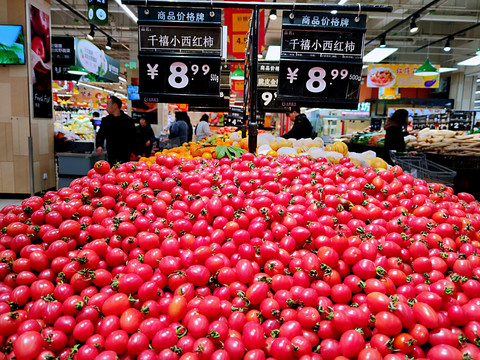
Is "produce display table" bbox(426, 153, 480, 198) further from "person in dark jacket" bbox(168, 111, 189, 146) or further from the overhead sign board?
the overhead sign board

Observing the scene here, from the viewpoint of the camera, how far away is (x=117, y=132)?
18.2 ft

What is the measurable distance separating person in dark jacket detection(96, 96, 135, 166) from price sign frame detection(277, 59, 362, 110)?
3360mm

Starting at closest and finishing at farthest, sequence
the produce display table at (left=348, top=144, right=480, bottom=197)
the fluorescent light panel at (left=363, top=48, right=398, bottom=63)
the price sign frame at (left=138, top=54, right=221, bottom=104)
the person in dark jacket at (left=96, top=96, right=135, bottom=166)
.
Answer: the price sign frame at (left=138, top=54, right=221, bottom=104), the person in dark jacket at (left=96, top=96, right=135, bottom=166), the produce display table at (left=348, top=144, right=480, bottom=197), the fluorescent light panel at (left=363, top=48, right=398, bottom=63)

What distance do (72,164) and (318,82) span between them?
5.48m

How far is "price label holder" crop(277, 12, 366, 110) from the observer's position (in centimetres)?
307

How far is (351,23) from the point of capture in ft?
10.1

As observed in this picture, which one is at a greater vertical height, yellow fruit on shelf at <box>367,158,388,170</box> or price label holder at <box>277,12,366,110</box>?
price label holder at <box>277,12,366,110</box>

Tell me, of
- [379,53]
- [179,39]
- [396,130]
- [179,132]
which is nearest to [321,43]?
[179,39]

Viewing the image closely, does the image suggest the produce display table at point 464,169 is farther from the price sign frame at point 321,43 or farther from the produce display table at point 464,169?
the price sign frame at point 321,43

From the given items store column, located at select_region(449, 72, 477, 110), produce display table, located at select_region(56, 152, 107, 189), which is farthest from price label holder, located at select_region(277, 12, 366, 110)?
store column, located at select_region(449, 72, 477, 110)

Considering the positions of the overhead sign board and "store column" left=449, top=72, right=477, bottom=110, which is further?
"store column" left=449, top=72, right=477, bottom=110

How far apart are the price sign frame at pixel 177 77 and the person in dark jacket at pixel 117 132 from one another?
2485mm

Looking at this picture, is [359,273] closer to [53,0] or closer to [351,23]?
[351,23]

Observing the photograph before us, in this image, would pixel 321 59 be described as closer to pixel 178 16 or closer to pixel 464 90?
pixel 178 16
